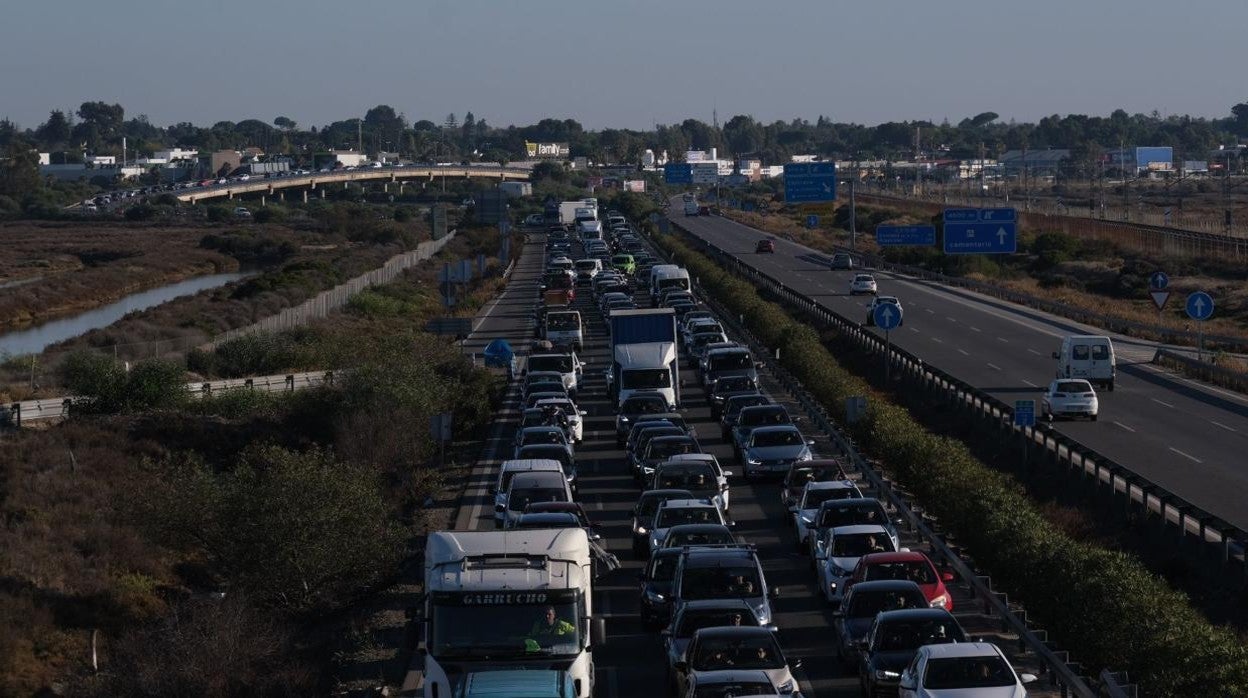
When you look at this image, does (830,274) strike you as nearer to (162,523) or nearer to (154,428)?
(154,428)

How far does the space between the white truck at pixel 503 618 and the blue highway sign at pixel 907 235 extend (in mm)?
66620

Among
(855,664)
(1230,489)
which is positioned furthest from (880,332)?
(855,664)

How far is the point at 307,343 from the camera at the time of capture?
62.0m

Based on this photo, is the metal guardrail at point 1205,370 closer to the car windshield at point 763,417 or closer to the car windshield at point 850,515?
the car windshield at point 763,417

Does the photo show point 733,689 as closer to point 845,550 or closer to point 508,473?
point 845,550

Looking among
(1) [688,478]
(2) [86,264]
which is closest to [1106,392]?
(1) [688,478]

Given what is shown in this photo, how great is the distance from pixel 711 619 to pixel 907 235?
6400 centimetres

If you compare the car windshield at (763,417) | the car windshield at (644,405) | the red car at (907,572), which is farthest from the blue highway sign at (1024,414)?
the red car at (907,572)

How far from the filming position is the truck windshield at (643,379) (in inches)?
Result: 1582

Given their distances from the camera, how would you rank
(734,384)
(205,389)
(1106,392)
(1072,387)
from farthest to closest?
(205,389) → (1106,392) → (734,384) → (1072,387)

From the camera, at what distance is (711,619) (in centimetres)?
1808

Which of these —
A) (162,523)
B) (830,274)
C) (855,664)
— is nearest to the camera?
(855,664)

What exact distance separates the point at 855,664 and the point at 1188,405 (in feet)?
85.5

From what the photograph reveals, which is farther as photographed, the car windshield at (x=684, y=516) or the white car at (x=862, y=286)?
the white car at (x=862, y=286)
